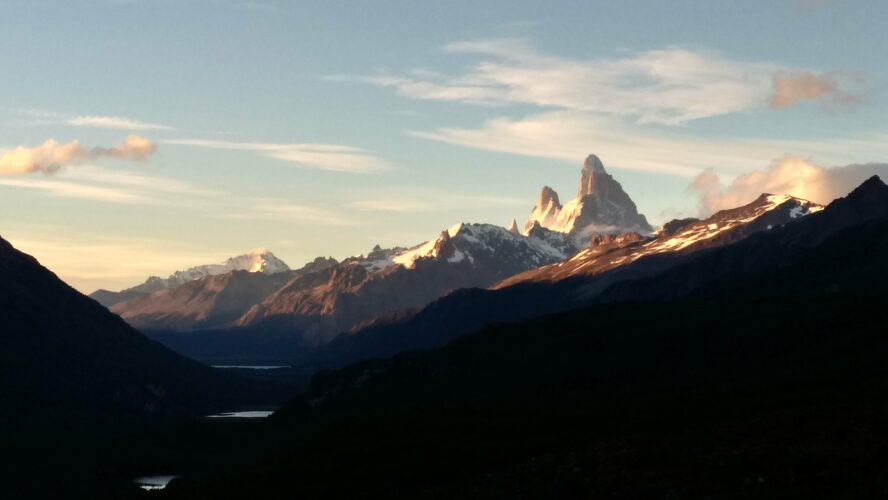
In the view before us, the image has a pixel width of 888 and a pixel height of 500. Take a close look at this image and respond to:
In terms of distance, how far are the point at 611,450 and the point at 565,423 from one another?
86451 millimetres

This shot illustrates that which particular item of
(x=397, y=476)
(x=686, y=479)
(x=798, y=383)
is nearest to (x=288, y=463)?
(x=397, y=476)

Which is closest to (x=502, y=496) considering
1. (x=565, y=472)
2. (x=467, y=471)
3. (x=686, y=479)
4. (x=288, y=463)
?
(x=565, y=472)

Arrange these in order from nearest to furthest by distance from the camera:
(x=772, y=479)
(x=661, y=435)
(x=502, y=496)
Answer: (x=772, y=479) < (x=502, y=496) < (x=661, y=435)

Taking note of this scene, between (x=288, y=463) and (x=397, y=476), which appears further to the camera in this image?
(x=288, y=463)

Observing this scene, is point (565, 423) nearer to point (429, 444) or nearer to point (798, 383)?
point (429, 444)

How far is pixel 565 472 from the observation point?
91.0 m

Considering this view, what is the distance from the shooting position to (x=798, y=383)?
190000 millimetres

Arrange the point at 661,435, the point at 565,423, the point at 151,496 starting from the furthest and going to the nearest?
the point at 565,423
the point at 151,496
the point at 661,435

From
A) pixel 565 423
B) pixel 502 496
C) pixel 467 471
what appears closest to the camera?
pixel 502 496

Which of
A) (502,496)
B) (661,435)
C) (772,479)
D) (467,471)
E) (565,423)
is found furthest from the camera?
(565,423)

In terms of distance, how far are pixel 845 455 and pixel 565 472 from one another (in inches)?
849

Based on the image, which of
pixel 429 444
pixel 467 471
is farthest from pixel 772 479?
pixel 429 444

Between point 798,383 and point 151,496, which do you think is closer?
point 151,496

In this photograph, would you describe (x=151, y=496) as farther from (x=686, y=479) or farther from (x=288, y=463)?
(x=686, y=479)
